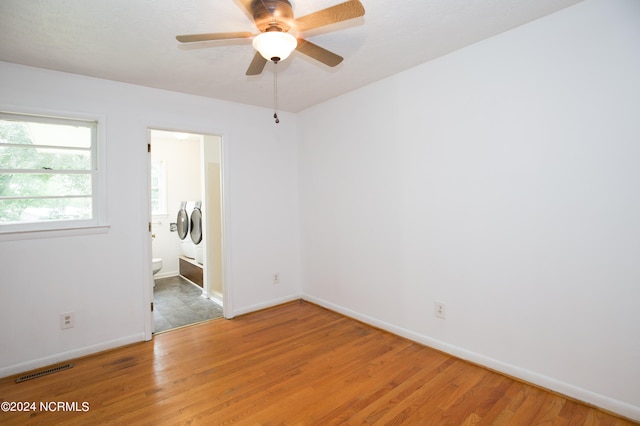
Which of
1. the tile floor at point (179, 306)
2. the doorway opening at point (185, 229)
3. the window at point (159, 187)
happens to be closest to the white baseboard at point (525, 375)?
the tile floor at point (179, 306)

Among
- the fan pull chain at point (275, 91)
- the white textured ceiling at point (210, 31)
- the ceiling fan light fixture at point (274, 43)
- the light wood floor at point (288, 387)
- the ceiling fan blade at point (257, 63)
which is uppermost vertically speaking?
the fan pull chain at point (275, 91)

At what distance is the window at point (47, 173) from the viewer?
235cm

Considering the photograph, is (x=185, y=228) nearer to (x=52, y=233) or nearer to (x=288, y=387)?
(x=52, y=233)

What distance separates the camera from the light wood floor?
1812 mm

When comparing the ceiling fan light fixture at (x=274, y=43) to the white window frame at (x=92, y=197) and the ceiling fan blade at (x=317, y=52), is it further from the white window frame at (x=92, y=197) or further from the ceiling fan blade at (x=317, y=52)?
the white window frame at (x=92, y=197)

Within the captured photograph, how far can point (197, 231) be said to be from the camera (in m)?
4.49

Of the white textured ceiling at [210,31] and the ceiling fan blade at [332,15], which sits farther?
the white textured ceiling at [210,31]

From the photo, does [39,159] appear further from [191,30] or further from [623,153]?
[623,153]

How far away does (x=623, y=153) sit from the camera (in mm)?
1716

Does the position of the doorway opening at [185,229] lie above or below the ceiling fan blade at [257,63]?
below

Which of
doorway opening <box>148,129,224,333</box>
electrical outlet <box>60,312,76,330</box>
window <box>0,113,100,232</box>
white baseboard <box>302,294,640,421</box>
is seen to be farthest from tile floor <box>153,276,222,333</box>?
white baseboard <box>302,294,640,421</box>

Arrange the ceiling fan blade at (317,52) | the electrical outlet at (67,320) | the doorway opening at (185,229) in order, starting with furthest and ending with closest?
the doorway opening at (185,229) → the electrical outlet at (67,320) → the ceiling fan blade at (317,52)

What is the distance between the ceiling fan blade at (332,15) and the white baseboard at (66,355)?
9.59ft

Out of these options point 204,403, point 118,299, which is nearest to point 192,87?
point 118,299
